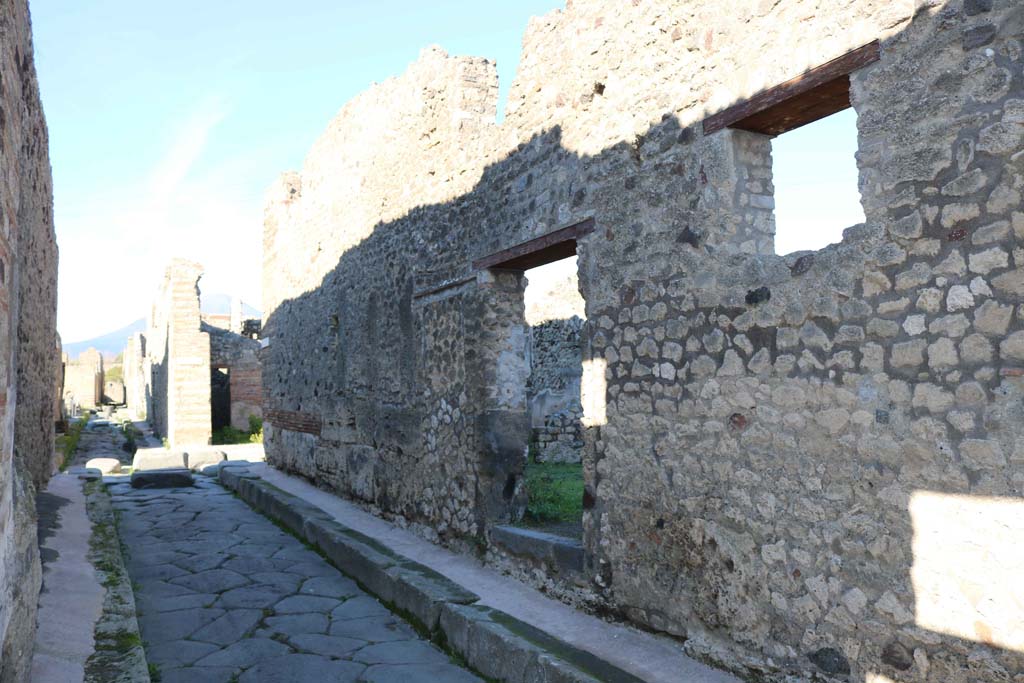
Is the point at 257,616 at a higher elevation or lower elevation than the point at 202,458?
lower

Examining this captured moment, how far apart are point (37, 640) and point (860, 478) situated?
346cm

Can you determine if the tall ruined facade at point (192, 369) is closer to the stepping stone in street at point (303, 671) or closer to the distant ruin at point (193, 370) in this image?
the distant ruin at point (193, 370)

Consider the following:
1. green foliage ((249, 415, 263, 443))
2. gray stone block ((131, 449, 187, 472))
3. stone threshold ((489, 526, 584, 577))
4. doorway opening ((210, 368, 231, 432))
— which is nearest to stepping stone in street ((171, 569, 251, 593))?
stone threshold ((489, 526, 584, 577))

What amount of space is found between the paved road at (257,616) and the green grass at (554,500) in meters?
1.24

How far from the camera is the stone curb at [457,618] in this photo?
344 centimetres

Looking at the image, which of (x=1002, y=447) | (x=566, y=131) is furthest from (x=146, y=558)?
(x=1002, y=447)

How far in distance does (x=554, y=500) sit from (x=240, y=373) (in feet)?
42.5

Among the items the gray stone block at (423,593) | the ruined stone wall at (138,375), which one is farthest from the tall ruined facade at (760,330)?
the ruined stone wall at (138,375)

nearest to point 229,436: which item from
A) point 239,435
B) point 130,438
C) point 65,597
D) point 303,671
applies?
point 239,435

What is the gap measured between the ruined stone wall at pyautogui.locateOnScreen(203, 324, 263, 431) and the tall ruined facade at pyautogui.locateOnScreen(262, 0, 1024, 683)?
1253 cm

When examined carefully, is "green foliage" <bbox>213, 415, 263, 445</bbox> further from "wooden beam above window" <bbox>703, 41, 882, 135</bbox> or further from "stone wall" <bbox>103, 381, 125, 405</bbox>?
"stone wall" <bbox>103, 381, 125, 405</bbox>

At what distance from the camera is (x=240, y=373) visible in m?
17.5

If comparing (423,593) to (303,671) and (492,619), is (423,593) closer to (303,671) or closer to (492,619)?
(492,619)

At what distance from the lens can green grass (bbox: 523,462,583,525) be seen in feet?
18.2
